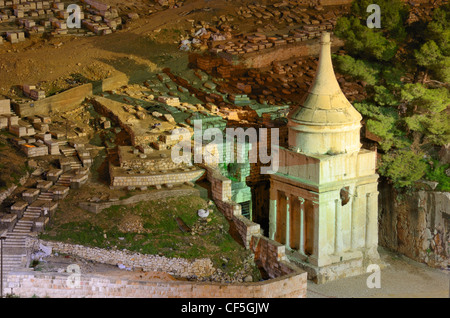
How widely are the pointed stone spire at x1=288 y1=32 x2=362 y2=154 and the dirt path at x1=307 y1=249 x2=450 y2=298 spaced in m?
4.83

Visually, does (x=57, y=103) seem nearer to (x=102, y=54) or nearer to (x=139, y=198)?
(x=102, y=54)

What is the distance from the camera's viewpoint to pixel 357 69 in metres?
41.9

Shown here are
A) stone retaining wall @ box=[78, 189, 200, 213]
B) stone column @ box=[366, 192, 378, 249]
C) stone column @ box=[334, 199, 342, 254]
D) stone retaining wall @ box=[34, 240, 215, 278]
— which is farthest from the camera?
stone column @ box=[366, 192, 378, 249]

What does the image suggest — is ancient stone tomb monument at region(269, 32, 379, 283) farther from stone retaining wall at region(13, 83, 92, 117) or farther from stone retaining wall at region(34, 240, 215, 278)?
stone retaining wall at region(13, 83, 92, 117)

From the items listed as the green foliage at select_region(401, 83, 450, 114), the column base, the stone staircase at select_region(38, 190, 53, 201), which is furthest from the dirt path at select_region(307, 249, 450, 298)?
the stone staircase at select_region(38, 190, 53, 201)

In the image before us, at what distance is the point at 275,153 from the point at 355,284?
5951 mm

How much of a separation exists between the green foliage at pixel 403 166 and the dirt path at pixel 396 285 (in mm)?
3459

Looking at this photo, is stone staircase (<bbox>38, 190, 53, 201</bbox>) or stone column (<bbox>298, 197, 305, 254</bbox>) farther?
stone column (<bbox>298, 197, 305, 254</bbox>)

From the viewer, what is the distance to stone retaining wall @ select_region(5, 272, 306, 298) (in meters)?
34.5

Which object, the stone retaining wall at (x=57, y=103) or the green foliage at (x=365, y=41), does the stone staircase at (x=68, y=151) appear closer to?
the stone retaining wall at (x=57, y=103)

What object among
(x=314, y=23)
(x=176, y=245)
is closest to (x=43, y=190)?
(x=176, y=245)

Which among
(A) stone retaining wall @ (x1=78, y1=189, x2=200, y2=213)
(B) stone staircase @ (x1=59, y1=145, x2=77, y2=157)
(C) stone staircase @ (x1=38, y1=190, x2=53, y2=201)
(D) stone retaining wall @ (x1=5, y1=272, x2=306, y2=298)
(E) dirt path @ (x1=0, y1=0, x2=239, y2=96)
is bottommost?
(D) stone retaining wall @ (x1=5, y1=272, x2=306, y2=298)

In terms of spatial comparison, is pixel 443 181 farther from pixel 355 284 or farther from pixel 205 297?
pixel 205 297

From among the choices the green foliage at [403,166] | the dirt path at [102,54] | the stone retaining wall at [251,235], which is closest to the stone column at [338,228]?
the stone retaining wall at [251,235]
